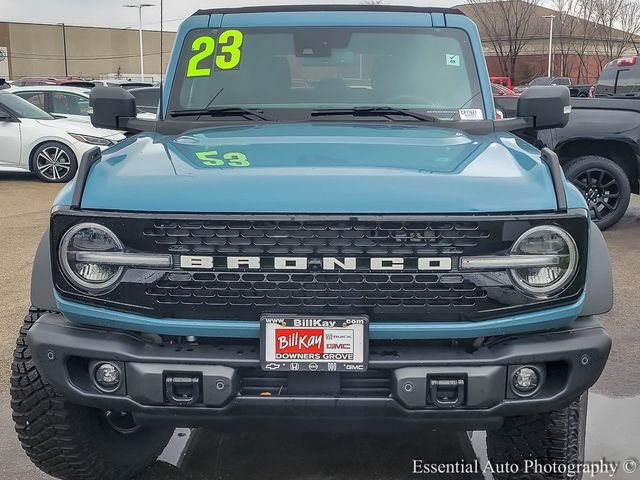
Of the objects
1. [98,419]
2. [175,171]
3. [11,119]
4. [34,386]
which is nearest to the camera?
[175,171]

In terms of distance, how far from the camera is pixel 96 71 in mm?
80062

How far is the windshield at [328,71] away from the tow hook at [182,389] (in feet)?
5.23

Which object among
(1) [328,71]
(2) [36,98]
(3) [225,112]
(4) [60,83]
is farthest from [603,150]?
(4) [60,83]

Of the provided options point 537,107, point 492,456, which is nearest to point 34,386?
point 492,456

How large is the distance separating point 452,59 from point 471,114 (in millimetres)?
372

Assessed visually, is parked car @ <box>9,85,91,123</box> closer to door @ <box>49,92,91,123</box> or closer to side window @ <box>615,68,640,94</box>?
door @ <box>49,92,91,123</box>

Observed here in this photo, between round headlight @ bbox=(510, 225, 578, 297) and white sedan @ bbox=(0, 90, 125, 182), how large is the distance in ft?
31.8

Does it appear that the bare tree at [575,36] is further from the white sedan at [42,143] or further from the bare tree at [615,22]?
the white sedan at [42,143]

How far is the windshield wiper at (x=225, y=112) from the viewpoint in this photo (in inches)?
142

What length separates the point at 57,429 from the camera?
2.82 m

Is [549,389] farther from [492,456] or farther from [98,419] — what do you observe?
[98,419]

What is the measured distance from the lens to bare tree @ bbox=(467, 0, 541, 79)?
5084 cm

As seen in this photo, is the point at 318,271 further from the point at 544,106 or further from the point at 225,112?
the point at 544,106

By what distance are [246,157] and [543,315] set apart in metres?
1.17
